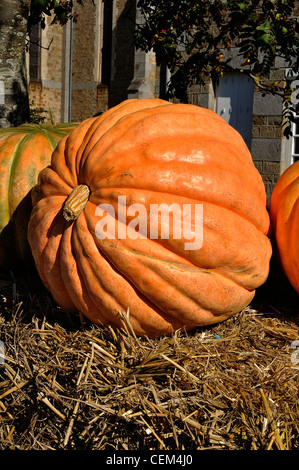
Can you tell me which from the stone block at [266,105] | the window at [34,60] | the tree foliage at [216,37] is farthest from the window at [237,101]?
the window at [34,60]

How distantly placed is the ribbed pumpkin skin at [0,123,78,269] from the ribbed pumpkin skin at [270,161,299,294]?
1.38 metres

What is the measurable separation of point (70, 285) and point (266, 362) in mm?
890

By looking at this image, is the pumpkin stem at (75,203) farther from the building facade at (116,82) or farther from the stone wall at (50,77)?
the stone wall at (50,77)

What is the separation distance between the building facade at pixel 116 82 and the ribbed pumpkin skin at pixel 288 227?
6.58 meters

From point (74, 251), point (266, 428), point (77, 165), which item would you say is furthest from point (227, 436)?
point (77, 165)

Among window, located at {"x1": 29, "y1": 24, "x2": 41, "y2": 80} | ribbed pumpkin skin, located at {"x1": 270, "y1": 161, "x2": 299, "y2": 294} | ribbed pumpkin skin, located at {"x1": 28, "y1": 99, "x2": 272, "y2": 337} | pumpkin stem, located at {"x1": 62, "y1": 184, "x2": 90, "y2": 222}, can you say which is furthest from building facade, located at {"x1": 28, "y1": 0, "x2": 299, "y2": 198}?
pumpkin stem, located at {"x1": 62, "y1": 184, "x2": 90, "y2": 222}

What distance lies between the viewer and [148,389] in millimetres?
1688

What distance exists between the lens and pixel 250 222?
2168 millimetres

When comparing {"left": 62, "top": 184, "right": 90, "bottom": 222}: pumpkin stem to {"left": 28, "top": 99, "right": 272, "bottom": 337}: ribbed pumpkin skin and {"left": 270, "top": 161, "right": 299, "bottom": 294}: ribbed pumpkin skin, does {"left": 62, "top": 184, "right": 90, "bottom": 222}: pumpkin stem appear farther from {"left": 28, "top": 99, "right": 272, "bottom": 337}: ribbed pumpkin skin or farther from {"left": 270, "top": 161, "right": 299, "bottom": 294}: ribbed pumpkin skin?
{"left": 270, "top": 161, "right": 299, "bottom": 294}: ribbed pumpkin skin

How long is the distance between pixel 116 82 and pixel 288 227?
14.4 meters

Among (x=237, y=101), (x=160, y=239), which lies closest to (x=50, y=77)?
(x=237, y=101)

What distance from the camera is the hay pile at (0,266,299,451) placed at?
161 centimetres

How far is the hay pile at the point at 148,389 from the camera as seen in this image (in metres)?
1.61

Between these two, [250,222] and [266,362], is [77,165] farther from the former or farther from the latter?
[266,362]
